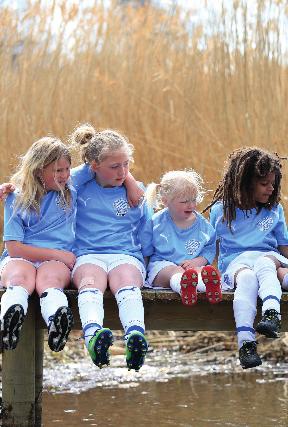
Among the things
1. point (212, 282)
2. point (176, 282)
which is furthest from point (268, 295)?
point (176, 282)

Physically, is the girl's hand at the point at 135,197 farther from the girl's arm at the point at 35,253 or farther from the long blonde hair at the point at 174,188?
the girl's arm at the point at 35,253

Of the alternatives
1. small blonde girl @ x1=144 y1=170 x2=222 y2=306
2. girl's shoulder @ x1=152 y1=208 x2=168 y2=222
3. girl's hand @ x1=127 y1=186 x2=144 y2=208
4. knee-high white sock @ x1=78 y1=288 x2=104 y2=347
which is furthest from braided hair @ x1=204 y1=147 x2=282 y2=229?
knee-high white sock @ x1=78 y1=288 x2=104 y2=347

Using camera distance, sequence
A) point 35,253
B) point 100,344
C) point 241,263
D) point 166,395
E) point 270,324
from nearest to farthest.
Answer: point 100,344 → point 270,324 → point 35,253 → point 241,263 → point 166,395

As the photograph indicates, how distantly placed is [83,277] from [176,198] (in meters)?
0.64

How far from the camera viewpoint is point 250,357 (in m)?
4.66

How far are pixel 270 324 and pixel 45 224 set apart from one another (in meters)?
1.08

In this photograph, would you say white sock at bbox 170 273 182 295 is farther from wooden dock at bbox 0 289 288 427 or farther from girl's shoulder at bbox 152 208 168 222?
girl's shoulder at bbox 152 208 168 222

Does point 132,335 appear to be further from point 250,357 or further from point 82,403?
point 82,403

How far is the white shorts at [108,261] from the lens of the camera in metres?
4.95

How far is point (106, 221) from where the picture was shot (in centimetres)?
522

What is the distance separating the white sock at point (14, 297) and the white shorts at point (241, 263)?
84cm

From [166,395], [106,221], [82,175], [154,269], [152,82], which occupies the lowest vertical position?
[166,395]

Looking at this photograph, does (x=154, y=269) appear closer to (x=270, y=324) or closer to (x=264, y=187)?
(x=264, y=187)

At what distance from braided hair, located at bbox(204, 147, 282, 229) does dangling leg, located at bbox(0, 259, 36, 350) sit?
92 centimetres
